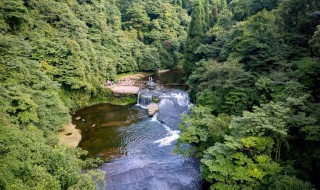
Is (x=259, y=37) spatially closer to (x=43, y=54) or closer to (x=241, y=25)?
(x=241, y=25)

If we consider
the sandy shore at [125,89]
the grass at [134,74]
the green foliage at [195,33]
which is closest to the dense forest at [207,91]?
the green foliage at [195,33]

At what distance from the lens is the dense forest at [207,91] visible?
12.3m

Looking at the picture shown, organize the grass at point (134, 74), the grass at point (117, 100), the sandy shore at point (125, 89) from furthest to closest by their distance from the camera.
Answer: the grass at point (134, 74), the sandy shore at point (125, 89), the grass at point (117, 100)

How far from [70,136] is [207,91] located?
14260 millimetres

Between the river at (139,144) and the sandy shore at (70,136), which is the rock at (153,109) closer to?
the river at (139,144)

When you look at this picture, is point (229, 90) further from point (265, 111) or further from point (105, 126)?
point (105, 126)

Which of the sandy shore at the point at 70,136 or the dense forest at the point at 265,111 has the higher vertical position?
the dense forest at the point at 265,111

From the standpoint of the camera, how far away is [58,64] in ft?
96.5

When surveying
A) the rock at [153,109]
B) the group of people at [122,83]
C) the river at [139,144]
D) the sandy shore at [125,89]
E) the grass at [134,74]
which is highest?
the grass at [134,74]

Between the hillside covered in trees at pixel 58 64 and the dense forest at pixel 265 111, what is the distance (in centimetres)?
740

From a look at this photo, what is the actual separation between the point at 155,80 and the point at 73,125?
2192cm

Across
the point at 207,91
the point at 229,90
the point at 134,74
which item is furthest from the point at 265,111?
the point at 134,74

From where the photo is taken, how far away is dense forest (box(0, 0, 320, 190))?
483 inches

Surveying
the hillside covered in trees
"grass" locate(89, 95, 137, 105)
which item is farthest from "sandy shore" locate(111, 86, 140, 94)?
Answer: the hillside covered in trees
